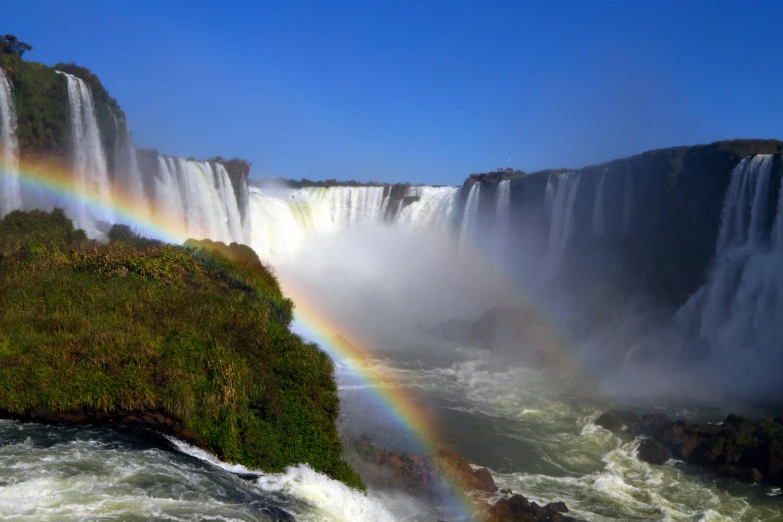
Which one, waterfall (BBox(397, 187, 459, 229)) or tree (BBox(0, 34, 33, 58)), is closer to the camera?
tree (BBox(0, 34, 33, 58))

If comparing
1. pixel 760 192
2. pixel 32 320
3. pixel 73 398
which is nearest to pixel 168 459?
pixel 73 398

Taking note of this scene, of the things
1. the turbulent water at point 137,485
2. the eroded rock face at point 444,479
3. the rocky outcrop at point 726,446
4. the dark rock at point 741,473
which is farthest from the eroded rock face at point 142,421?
the dark rock at point 741,473

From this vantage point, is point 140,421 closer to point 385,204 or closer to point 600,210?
point 600,210

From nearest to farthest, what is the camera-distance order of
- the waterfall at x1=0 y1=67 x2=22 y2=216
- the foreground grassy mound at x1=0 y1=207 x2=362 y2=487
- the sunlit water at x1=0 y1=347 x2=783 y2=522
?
the sunlit water at x1=0 y1=347 x2=783 y2=522, the foreground grassy mound at x1=0 y1=207 x2=362 y2=487, the waterfall at x1=0 y1=67 x2=22 y2=216

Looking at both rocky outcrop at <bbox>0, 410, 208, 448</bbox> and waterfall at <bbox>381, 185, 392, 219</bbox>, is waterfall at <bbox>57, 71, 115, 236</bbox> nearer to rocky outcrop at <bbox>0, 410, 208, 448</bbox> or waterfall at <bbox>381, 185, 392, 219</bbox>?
rocky outcrop at <bbox>0, 410, 208, 448</bbox>

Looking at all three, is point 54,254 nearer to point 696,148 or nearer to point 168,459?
point 168,459

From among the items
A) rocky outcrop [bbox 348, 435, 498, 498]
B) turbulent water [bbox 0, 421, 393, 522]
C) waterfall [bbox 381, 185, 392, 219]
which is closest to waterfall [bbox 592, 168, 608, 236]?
waterfall [bbox 381, 185, 392, 219]
